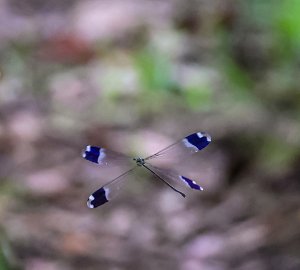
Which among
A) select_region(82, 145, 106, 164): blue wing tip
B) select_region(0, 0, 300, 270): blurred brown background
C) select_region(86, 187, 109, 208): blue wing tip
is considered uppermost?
select_region(0, 0, 300, 270): blurred brown background

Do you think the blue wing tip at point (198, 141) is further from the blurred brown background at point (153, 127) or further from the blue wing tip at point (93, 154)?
the blurred brown background at point (153, 127)

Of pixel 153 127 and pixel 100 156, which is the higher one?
pixel 153 127

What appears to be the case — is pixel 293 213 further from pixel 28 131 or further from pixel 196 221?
pixel 28 131

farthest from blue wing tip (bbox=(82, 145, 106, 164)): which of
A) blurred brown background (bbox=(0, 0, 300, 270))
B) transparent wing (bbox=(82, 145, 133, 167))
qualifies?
blurred brown background (bbox=(0, 0, 300, 270))

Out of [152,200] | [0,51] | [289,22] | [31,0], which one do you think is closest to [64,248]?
[152,200]

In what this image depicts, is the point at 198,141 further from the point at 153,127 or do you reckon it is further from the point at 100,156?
the point at 153,127

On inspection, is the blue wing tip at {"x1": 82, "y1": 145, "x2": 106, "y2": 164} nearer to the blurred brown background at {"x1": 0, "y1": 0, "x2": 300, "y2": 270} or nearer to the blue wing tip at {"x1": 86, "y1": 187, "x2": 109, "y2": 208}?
the blue wing tip at {"x1": 86, "y1": 187, "x2": 109, "y2": 208}

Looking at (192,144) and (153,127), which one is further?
(153,127)

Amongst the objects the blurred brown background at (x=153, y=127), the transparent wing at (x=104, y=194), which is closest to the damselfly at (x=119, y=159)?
the transparent wing at (x=104, y=194)

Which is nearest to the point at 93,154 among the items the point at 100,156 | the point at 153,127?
the point at 100,156
